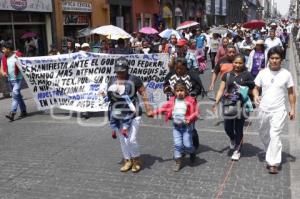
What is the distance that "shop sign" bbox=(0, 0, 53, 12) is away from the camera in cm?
1642

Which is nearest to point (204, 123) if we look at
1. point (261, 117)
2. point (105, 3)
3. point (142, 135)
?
point (142, 135)

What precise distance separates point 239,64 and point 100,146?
2.68 m

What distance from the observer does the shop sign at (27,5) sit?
16425 millimetres

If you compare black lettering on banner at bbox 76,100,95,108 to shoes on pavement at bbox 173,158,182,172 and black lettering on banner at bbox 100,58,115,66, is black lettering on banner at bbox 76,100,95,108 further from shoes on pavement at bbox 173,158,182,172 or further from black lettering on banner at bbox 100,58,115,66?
shoes on pavement at bbox 173,158,182,172

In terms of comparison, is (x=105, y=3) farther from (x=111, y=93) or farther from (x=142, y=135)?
(x=111, y=93)

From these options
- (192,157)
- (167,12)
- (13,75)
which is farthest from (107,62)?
(167,12)

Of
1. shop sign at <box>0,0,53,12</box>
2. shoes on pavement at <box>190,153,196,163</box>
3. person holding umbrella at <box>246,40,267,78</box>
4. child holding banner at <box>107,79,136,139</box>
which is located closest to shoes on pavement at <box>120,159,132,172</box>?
child holding banner at <box>107,79,136,139</box>

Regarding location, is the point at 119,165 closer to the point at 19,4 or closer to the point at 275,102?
A: the point at 275,102

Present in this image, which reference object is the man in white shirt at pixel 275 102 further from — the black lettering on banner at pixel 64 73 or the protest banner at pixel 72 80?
the black lettering on banner at pixel 64 73

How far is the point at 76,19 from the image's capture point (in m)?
22.3

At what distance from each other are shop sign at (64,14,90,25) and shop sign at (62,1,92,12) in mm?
310

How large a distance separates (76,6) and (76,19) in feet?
2.31

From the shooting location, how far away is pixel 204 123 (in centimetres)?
917

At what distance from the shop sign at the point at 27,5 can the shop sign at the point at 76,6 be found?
1.20 m
